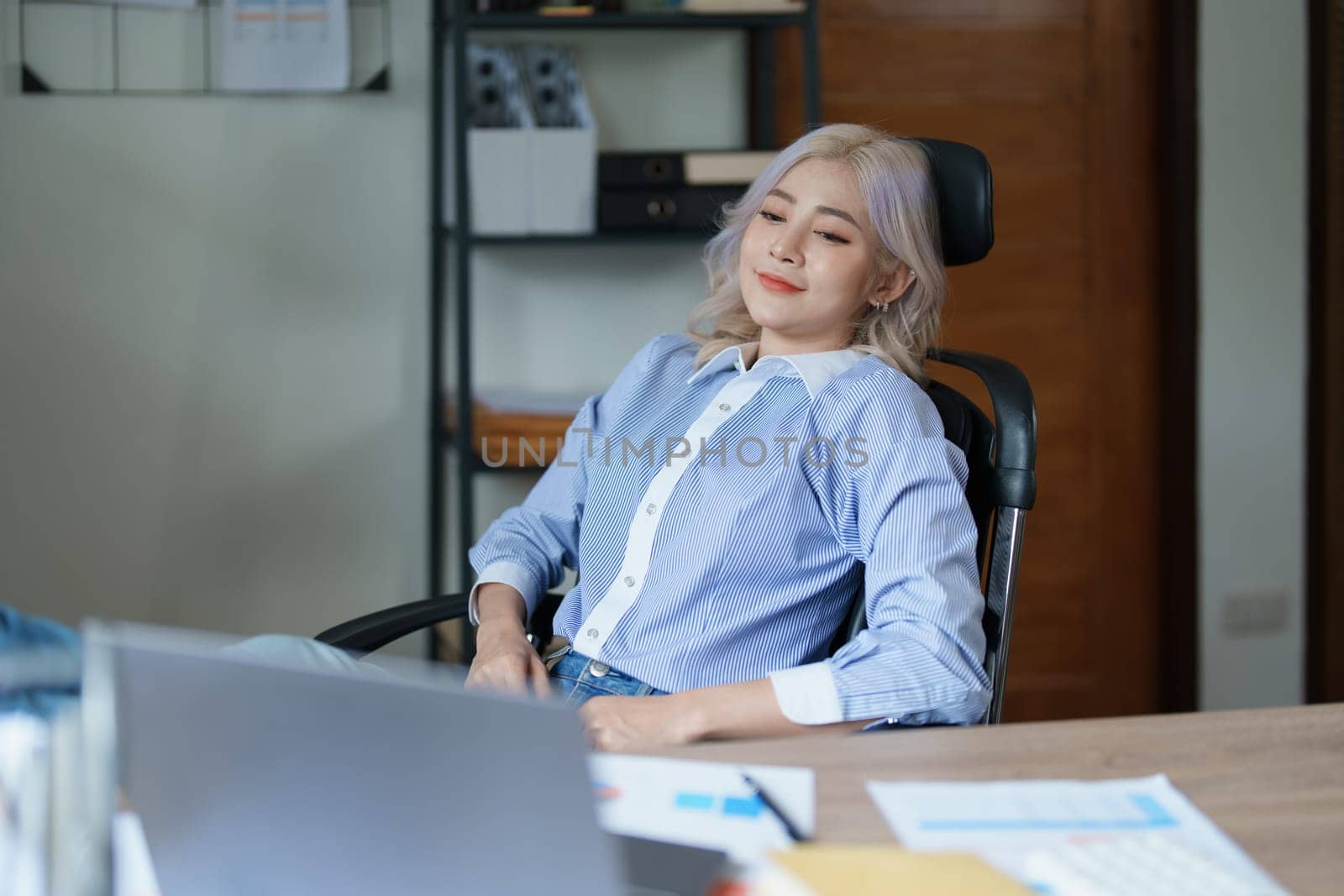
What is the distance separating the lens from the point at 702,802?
88 centimetres

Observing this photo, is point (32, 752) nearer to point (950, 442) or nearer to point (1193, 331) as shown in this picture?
point (950, 442)

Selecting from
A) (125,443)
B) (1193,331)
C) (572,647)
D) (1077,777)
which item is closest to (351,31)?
(125,443)

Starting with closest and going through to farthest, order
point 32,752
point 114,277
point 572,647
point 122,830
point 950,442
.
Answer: point 32,752, point 122,830, point 950,442, point 572,647, point 114,277

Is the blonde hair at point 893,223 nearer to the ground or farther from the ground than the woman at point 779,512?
farther from the ground

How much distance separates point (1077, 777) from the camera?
95 cm

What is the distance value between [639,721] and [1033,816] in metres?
0.49

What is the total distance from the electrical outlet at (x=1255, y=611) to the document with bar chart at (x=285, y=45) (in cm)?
214

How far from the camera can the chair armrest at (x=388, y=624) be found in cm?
147

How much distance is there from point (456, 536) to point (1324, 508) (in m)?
1.83

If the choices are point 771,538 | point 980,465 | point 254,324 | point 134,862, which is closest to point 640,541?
point 771,538

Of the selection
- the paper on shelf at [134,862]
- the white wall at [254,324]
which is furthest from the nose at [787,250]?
the white wall at [254,324]

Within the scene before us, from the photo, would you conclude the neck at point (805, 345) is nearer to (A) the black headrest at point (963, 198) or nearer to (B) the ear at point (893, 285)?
(B) the ear at point (893, 285)

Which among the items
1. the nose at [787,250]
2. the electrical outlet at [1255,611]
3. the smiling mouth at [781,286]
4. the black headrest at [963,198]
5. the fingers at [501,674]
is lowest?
the electrical outlet at [1255,611]

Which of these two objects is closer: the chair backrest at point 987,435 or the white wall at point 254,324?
the chair backrest at point 987,435
